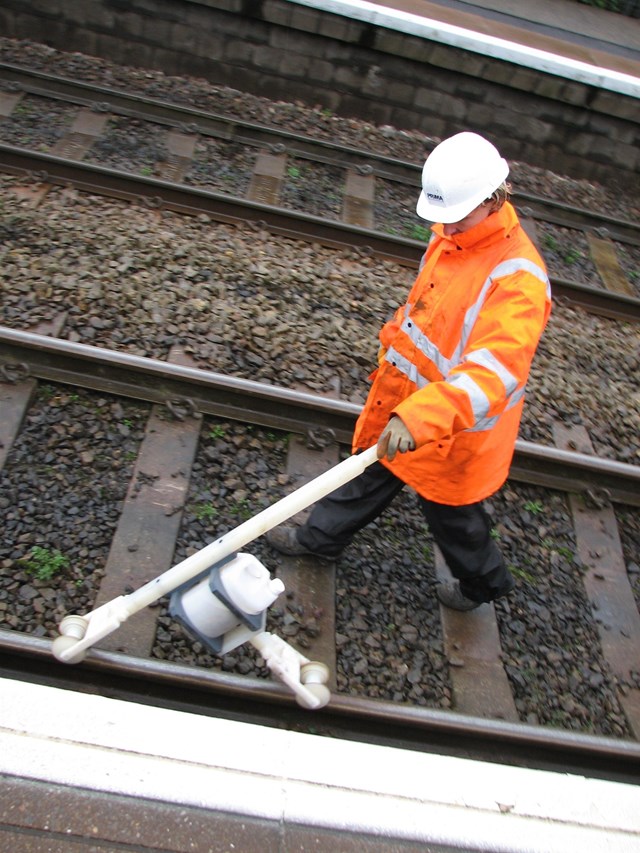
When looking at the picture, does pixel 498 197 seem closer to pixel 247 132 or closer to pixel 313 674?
pixel 313 674

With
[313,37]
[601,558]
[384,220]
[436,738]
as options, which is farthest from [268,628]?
[313,37]

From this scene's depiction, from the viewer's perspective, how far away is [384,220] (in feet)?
22.7

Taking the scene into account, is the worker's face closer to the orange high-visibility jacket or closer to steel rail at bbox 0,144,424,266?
the orange high-visibility jacket

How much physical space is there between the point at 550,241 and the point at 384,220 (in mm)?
1685

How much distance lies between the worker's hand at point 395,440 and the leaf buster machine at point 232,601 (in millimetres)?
60

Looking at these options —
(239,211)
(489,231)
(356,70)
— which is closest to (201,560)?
(489,231)

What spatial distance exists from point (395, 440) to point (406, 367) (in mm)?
722

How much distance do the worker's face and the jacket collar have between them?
0.01m

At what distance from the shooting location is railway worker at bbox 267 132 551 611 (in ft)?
9.14

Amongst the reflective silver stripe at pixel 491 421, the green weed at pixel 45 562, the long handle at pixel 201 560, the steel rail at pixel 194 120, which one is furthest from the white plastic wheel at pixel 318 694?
the steel rail at pixel 194 120

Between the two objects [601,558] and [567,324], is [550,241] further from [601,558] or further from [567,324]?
[601,558]

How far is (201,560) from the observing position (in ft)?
9.45

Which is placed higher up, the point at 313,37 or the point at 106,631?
the point at 313,37

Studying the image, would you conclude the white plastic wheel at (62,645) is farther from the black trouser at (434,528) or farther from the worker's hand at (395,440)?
the worker's hand at (395,440)
